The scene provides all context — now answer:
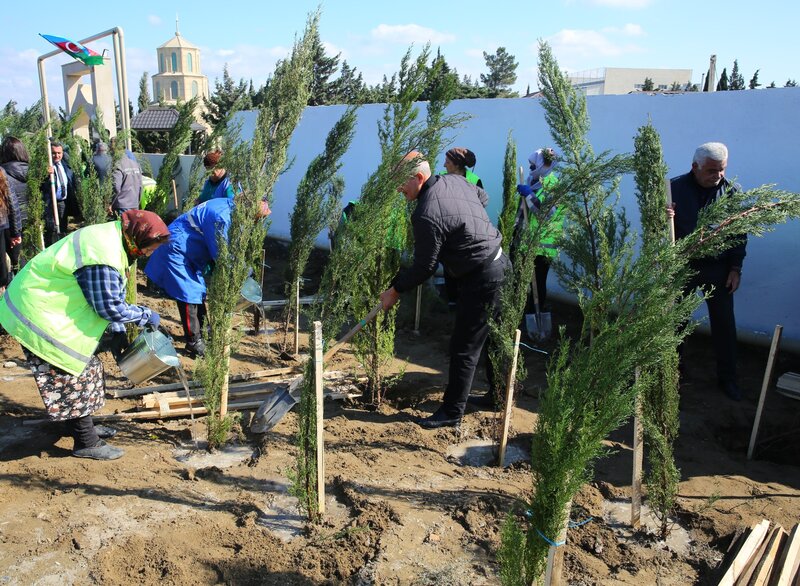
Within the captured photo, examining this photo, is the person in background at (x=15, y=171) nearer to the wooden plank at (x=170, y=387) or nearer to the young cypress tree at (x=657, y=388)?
the wooden plank at (x=170, y=387)

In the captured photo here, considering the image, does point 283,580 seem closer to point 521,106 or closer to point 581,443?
point 581,443

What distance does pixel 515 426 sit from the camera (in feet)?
15.5

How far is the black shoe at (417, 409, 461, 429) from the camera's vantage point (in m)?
4.64

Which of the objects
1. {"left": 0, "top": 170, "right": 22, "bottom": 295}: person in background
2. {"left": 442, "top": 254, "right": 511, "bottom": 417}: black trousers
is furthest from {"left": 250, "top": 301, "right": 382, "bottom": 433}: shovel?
{"left": 0, "top": 170, "right": 22, "bottom": 295}: person in background

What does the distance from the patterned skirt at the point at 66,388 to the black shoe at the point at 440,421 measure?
226cm

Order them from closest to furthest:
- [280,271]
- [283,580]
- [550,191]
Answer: [283,580] → [550,191] → [280,271]

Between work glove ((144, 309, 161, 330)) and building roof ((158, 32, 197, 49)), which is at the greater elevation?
building roof ((158, 32, 197, 49))

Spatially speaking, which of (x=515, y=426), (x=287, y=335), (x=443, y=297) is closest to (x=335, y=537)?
(x=515, y=426)

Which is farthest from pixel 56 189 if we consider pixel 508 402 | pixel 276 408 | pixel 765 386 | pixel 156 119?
pixel 156 119

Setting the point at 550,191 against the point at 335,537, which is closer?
the point at 335,537

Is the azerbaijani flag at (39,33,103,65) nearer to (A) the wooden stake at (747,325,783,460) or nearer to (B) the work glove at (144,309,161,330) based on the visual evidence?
(B) the work glove at (144,309,161,330)

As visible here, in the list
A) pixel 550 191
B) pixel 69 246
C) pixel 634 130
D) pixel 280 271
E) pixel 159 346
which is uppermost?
pixel 634 130

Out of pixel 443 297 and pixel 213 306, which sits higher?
pixel 213 306

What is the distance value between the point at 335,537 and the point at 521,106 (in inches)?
250
